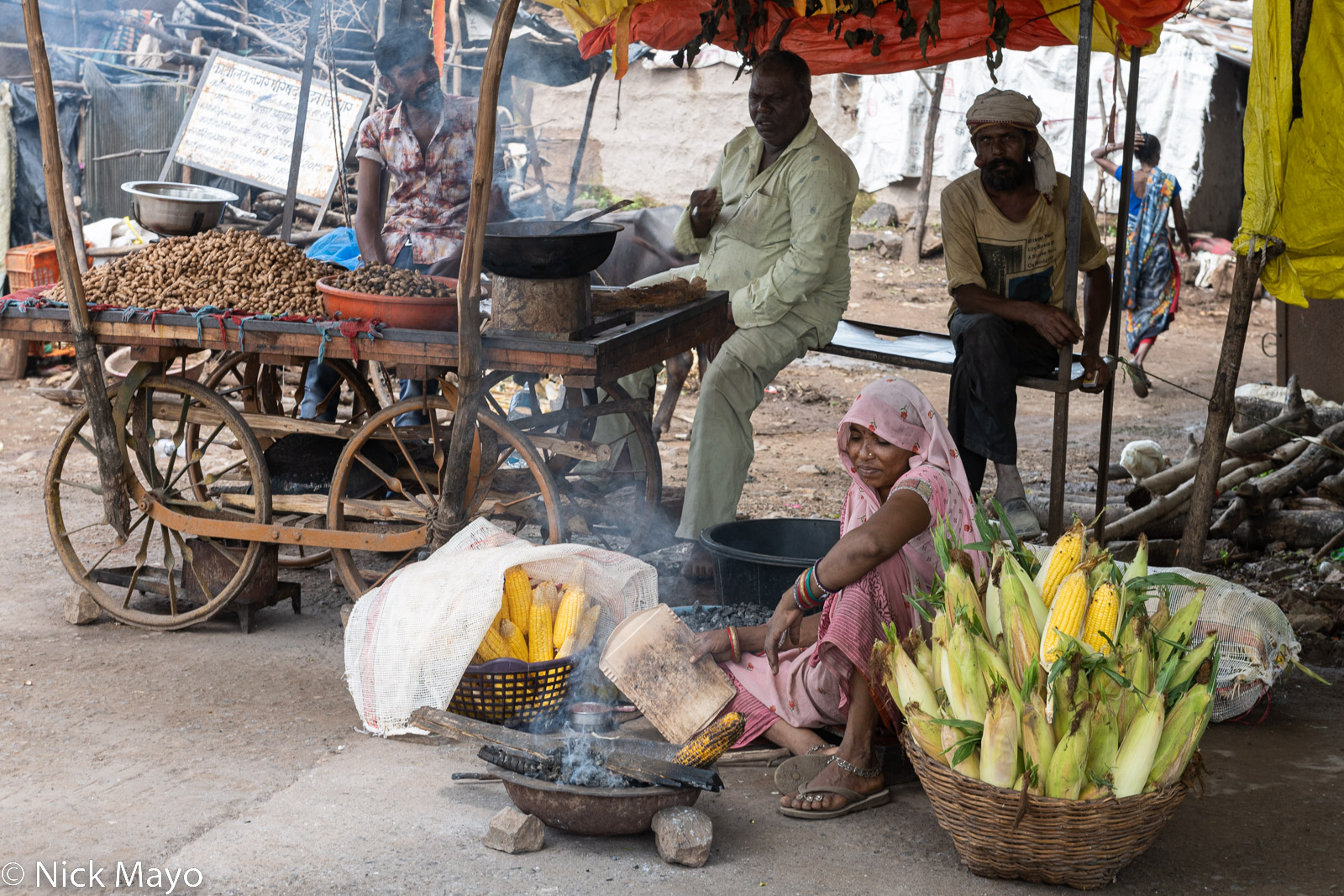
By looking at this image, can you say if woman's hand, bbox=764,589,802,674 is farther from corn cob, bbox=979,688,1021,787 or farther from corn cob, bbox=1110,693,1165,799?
corn cob, bbox=1110,693,1165,799

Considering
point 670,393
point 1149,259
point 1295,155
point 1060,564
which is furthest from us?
point 1149,259

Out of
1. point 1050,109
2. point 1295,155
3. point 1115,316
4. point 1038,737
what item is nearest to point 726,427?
point 1115,316

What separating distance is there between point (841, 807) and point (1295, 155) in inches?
110

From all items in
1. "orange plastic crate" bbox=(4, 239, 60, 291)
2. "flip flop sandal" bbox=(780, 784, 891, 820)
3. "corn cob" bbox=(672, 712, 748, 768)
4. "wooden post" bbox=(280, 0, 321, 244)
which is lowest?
"flip flop sandal" bbox=(780, 784, 891, 820)

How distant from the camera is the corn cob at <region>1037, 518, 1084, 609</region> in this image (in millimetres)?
2928

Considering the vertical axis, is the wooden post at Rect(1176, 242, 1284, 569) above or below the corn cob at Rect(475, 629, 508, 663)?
above

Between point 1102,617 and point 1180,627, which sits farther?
point 1180,627

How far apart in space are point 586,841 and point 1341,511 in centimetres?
420

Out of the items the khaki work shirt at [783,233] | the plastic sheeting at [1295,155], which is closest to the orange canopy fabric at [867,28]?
the khaki work shirt at [783,233]

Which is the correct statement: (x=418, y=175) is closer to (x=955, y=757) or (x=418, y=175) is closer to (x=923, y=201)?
(x=955, y=757)

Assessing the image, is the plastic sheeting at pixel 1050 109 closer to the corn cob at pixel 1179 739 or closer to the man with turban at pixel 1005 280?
the man with turban at pixel 1005 280

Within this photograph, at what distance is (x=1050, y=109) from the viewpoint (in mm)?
13055

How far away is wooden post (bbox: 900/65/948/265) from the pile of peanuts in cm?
837

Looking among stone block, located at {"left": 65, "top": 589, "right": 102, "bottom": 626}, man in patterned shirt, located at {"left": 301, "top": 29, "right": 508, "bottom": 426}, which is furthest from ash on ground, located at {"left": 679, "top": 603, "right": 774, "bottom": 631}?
stone block, located at {"left": 65, "top": 589, "right": 102, "bottom": 626}
